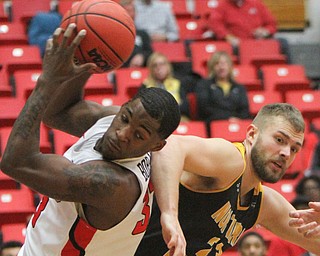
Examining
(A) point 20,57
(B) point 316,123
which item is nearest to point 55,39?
(B) point 316,123

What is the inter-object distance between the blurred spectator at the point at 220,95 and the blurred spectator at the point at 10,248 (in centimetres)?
287

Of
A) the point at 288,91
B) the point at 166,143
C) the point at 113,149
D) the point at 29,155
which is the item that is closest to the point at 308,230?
the point at 166,143

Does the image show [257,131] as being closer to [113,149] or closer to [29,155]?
[113,149]

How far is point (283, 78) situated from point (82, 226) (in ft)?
20.4

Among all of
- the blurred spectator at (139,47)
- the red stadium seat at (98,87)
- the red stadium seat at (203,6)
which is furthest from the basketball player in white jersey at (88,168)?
the red stadium seat at (203,6)

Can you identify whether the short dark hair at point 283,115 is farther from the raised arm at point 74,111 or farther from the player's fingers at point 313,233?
the raised arm at point 74,111

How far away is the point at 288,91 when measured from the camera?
30.5 ft

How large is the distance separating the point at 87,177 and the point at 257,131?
112 centimetres

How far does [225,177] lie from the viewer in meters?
4.09

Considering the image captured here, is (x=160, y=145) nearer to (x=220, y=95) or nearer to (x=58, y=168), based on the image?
(x=58, y=168)

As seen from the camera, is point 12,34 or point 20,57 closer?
point 20,57

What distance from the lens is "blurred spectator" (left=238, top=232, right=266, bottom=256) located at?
6.54 m

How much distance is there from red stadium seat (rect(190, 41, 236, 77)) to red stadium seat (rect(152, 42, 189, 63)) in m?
0.10

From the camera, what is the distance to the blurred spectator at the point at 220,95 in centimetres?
858
